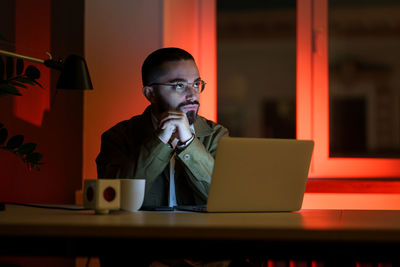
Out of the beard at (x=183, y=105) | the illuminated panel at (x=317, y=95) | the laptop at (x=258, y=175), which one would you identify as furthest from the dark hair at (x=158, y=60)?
the illuminated panel at (x=317, y=95)

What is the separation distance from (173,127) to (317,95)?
3.94 ft

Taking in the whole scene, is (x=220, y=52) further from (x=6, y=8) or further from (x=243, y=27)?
(x=6, y=8)

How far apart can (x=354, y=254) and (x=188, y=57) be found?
1187 millimetres

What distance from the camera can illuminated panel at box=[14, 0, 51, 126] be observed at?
2281 millimetres

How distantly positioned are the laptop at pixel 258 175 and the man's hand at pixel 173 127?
1.24 ft

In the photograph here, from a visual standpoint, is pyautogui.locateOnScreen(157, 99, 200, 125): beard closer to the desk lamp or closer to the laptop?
the desk lamp

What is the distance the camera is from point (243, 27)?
22281mm

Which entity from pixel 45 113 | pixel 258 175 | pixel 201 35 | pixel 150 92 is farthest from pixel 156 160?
pixel 201 35

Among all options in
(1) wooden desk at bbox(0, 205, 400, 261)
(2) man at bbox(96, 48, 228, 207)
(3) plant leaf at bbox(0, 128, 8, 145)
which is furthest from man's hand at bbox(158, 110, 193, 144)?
(1) wooden desk at bbox(0, 205, 400, 261)

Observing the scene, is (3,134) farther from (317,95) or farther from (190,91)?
(317,95)

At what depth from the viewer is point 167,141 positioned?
5.75 feet

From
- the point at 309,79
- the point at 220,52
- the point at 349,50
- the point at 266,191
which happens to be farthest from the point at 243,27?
the point at 266,191

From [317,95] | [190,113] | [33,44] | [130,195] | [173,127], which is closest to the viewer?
[130,195]

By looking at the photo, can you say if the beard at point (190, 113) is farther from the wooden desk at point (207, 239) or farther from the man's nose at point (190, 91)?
the wooden desk at point (207, 239)
